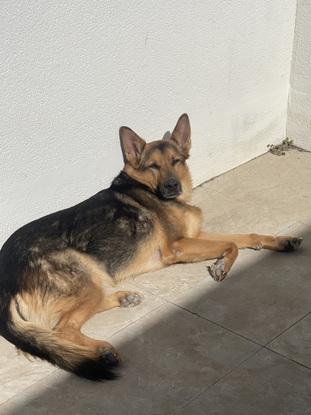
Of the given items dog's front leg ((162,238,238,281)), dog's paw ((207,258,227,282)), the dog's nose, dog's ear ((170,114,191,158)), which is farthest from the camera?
dog's ear ((170,114,191,158))

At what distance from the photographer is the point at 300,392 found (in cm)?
334

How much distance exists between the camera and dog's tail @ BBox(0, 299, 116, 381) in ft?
11.4

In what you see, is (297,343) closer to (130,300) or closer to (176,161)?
(130,300)

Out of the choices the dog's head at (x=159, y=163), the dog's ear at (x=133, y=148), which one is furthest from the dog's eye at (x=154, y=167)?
the dog's ear at (x=133, y=148)

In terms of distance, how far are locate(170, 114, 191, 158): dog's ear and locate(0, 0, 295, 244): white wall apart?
1.19ft

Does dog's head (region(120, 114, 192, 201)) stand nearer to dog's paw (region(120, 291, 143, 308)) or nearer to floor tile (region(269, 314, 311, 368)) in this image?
dog's paw (region(120, 291, 143, 308))

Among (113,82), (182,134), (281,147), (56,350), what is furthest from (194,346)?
(281,147)

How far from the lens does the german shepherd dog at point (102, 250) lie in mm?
3695

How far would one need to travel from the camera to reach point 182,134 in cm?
521

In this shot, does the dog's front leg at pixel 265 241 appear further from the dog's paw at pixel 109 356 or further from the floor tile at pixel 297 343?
the dog's paw at pixel 109 356

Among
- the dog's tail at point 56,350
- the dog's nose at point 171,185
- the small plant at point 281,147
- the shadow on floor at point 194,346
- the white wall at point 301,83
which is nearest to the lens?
the shadow on floor at point 194,346

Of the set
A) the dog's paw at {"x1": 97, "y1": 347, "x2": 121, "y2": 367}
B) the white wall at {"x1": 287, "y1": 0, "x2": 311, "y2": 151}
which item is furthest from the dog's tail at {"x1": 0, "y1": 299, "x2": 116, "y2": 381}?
the white wall at {"x1": 287, "y1": 0, "x2": 311, "y2": 151}

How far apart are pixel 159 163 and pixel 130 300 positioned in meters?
1.29

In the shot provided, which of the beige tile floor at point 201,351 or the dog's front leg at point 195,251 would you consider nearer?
the beige tile floor at point 201,351
